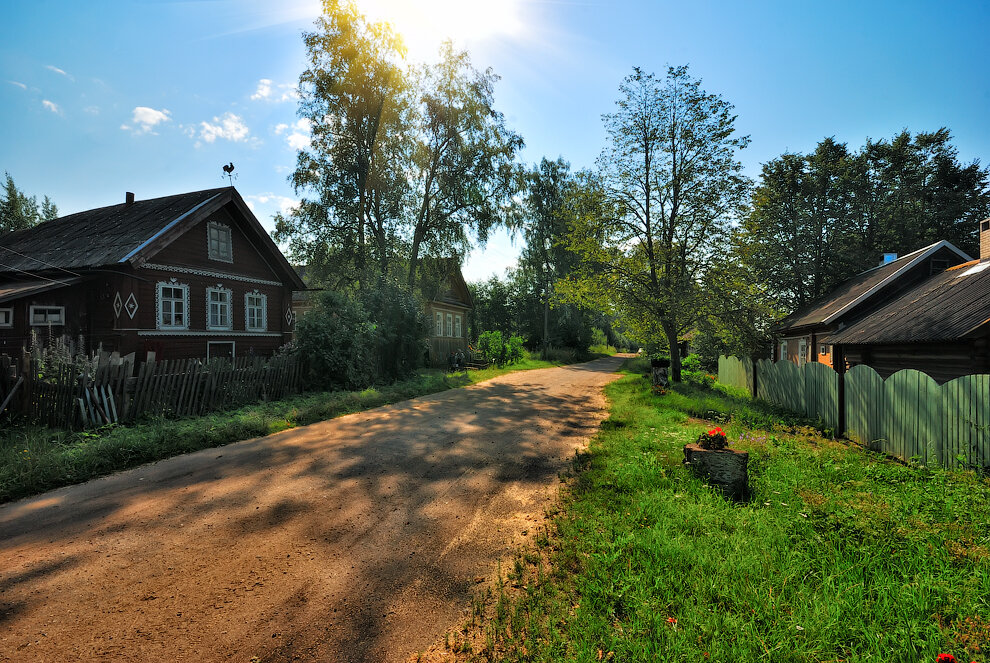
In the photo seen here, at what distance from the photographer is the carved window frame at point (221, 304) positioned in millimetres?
16984

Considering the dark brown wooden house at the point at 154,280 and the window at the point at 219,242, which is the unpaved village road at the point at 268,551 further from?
the window at the point at 219,242

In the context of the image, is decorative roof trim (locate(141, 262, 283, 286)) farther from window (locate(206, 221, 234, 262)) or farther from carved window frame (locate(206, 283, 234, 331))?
window (locate(206, 221, 234, 262))

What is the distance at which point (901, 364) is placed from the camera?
40.0 feet

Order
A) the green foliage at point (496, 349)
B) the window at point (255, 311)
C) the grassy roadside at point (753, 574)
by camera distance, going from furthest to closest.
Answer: the green foliage at point (496, 349), the window at point (255, 311), the grassy roadside at point (753, 574)

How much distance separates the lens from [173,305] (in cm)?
A: 1584

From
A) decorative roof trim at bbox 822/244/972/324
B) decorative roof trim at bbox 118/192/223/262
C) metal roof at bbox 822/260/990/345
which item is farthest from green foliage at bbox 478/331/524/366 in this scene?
metal roof at bbox 822/260/990/345

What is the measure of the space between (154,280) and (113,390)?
8.45m

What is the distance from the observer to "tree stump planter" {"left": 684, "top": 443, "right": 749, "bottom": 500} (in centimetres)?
528

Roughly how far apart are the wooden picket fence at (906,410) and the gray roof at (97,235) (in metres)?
20.3

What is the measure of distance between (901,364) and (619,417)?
8.90 m

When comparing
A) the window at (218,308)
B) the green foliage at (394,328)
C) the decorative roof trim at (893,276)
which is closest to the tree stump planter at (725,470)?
the green foliage at (394,328)

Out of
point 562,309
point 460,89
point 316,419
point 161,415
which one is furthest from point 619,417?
point 562,309

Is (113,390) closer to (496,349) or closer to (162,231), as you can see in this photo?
(162,231)

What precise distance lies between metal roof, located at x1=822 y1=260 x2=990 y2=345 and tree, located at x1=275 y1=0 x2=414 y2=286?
21.3 m
